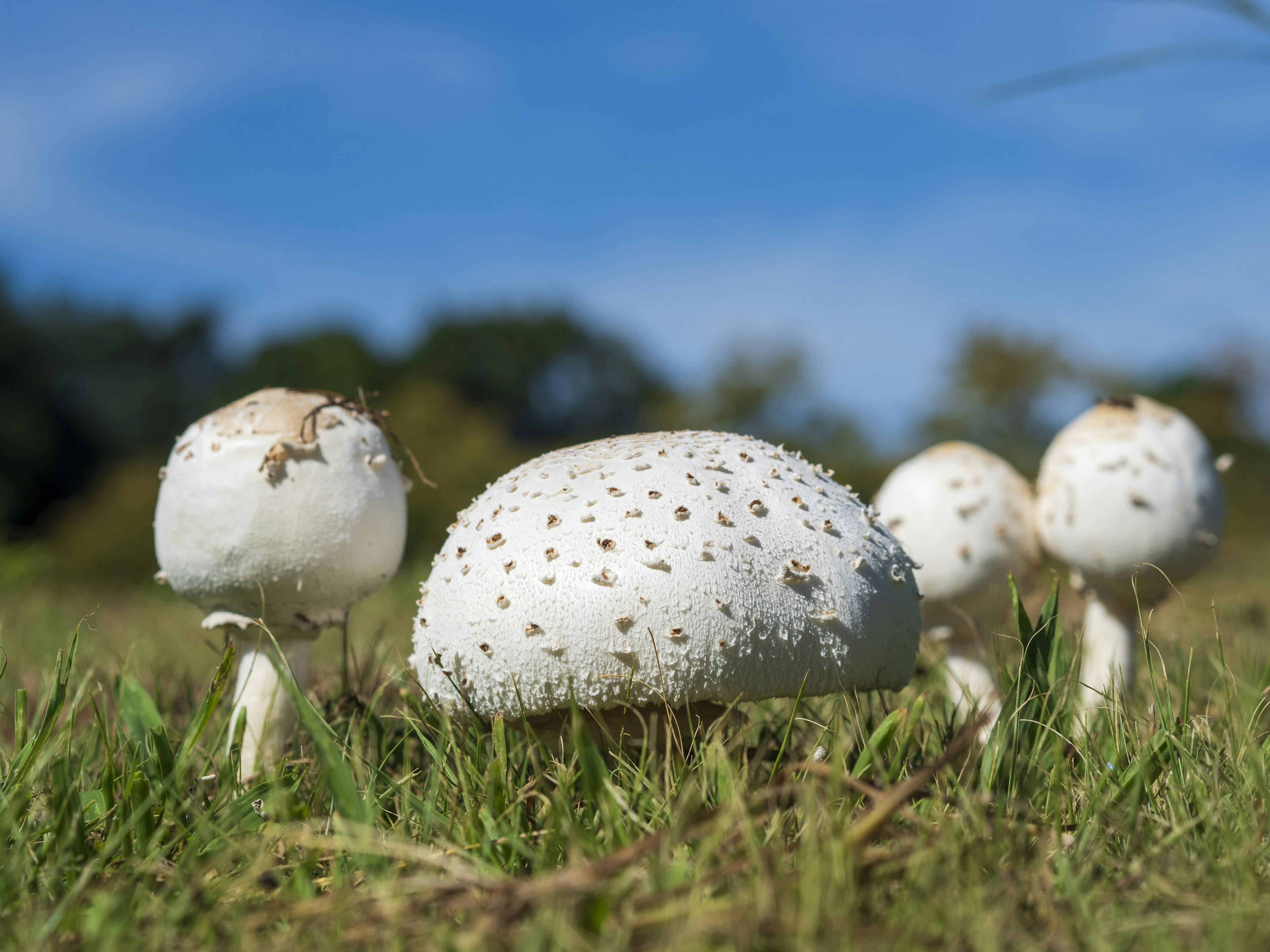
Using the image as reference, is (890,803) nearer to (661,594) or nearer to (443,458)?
(661,594)

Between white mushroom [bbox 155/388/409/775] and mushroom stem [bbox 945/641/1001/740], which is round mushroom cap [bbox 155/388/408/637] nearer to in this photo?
white mushroom [bbox 155/388/409/775]

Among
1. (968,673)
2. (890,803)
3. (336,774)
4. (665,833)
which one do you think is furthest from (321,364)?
(890,803)

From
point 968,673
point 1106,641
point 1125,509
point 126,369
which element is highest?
point 1125,509

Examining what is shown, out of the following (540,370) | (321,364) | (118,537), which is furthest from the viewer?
(540,370)

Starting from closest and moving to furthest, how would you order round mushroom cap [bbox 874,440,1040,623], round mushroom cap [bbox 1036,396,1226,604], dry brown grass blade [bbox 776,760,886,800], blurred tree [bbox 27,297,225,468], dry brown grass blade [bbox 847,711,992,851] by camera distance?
1. dry brown grass blade [bbox 847,711,992,851]
2. dry brown grass blade [bbox 776,760,886,800]
3. round mushroom cap [bbox 1036,396,1226,604]
4. round mushroom cap [bbox 874,440,1040,623]
5. blurred tree [bbox 27,297,225,468]

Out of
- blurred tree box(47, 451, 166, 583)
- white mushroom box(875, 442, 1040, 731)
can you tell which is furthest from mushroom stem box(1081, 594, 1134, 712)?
blurred tree box(47, 451, 166, 583)

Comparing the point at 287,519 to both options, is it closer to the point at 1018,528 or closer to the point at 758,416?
the point at 1018,528

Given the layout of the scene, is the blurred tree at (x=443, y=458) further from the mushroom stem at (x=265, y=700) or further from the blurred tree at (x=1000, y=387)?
the blurred tree at (x=1000, y=387)
